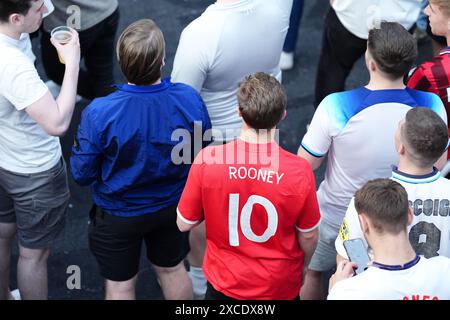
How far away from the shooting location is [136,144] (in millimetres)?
3281

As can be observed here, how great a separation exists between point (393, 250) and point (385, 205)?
0.16 metres

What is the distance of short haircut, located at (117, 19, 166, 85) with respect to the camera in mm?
3221

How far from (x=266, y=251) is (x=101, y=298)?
1447mm

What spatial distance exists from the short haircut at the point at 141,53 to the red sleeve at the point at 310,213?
83 centimetres

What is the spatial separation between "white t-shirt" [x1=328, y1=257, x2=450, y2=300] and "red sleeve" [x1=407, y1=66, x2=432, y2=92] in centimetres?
118

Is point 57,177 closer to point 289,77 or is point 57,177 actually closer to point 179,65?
point 179,65

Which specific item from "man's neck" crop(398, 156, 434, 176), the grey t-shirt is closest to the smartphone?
"man's neck" crop(398, 156, 434, 176)

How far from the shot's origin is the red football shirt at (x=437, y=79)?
355 cm

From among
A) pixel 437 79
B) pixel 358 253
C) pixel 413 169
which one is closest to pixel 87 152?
pixel 358 253

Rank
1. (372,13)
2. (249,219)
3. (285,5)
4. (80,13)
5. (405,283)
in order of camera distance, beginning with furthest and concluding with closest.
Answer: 1. (80,13)
2. (372,13)
3. (285,5)
4. (249,219)
5. (405,283)

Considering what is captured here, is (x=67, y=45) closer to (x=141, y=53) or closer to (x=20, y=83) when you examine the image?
(x=20, y=83)

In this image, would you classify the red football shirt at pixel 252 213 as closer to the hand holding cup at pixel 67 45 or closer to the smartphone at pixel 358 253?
the smartphone at pixel 358 253
